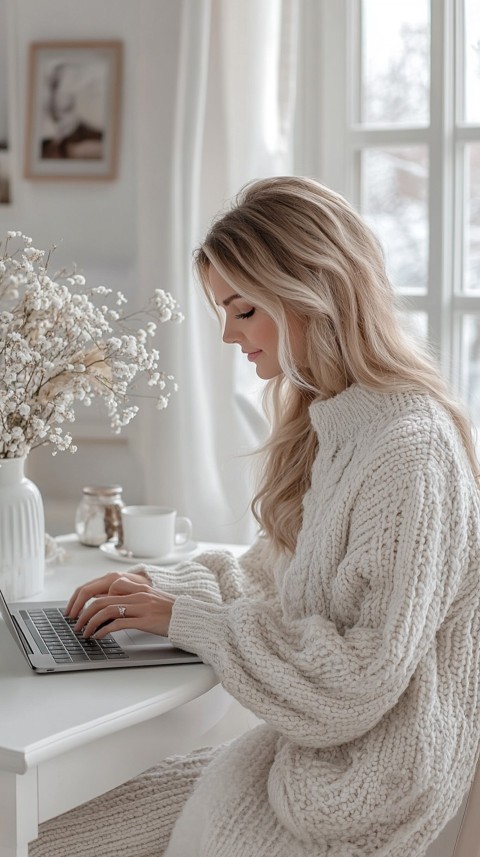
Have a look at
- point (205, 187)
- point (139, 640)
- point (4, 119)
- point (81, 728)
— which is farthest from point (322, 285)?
point (4, 119)

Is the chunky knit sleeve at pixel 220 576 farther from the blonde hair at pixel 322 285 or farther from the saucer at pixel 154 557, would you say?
the blonde hair at pixel 322 285

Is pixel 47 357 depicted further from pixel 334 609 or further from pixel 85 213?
pixel 85 213

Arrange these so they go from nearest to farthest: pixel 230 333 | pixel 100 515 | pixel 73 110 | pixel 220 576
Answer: pixel 230 333
pixel 220 576
pixel 100 515
pixel 73 110

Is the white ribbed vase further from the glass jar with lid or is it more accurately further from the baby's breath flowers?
the glass jar with lid

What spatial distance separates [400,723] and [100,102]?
1883 millimetres

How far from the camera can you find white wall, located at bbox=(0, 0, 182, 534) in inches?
103

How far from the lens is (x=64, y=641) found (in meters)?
1.46

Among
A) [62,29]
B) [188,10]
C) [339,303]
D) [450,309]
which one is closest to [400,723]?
[339,303]

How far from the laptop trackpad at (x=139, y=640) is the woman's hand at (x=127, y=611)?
0.09 ft

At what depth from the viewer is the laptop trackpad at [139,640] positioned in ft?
4.80

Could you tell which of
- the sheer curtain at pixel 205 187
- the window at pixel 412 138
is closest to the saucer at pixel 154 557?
the sheer curtain at pixel 205 187

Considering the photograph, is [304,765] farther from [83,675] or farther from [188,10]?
[188,10]

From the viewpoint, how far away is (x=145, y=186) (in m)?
2.50

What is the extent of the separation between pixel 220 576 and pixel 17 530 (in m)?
0.33
